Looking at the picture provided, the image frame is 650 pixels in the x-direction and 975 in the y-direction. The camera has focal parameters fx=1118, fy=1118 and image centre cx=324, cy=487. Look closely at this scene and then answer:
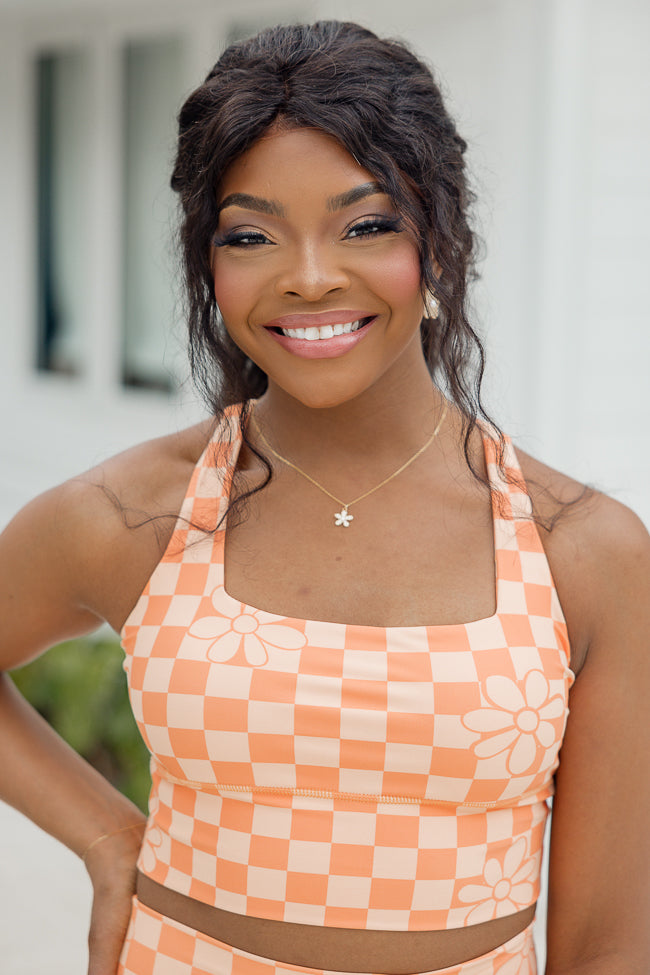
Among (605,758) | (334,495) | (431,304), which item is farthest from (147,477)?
(605,758)

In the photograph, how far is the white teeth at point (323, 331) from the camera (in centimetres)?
145

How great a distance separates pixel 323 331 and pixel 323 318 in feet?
0.06

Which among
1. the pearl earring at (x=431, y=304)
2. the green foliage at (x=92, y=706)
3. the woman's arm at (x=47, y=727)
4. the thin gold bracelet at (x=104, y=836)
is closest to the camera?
the pearl earring at (x=431, y=304)

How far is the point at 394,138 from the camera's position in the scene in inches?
56.2

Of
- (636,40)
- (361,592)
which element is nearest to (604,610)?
(361,592)

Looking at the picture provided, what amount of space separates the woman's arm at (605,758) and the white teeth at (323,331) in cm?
40

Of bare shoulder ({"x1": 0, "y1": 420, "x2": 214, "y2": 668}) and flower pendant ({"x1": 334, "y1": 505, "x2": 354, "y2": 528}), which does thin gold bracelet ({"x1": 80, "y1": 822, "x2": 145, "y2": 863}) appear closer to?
bare shoulder ({"x1": 0, "y1": 420, "x2": 214, "y2": 668})

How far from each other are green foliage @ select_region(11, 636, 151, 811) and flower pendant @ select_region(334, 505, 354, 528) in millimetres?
2948

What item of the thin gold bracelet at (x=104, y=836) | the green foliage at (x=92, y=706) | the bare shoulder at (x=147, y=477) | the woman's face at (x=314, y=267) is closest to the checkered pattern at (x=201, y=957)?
the thin gold bracelet at (x=104, y=836)

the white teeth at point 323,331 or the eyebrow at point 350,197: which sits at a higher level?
the eyebrow at point 350,197

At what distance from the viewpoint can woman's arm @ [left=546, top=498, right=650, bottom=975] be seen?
1482mm

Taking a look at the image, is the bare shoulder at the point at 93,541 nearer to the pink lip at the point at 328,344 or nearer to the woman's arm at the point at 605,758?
the pink lip at the point at 328,344

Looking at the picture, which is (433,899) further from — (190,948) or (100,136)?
(100,136)

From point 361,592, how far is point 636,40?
2650mm
